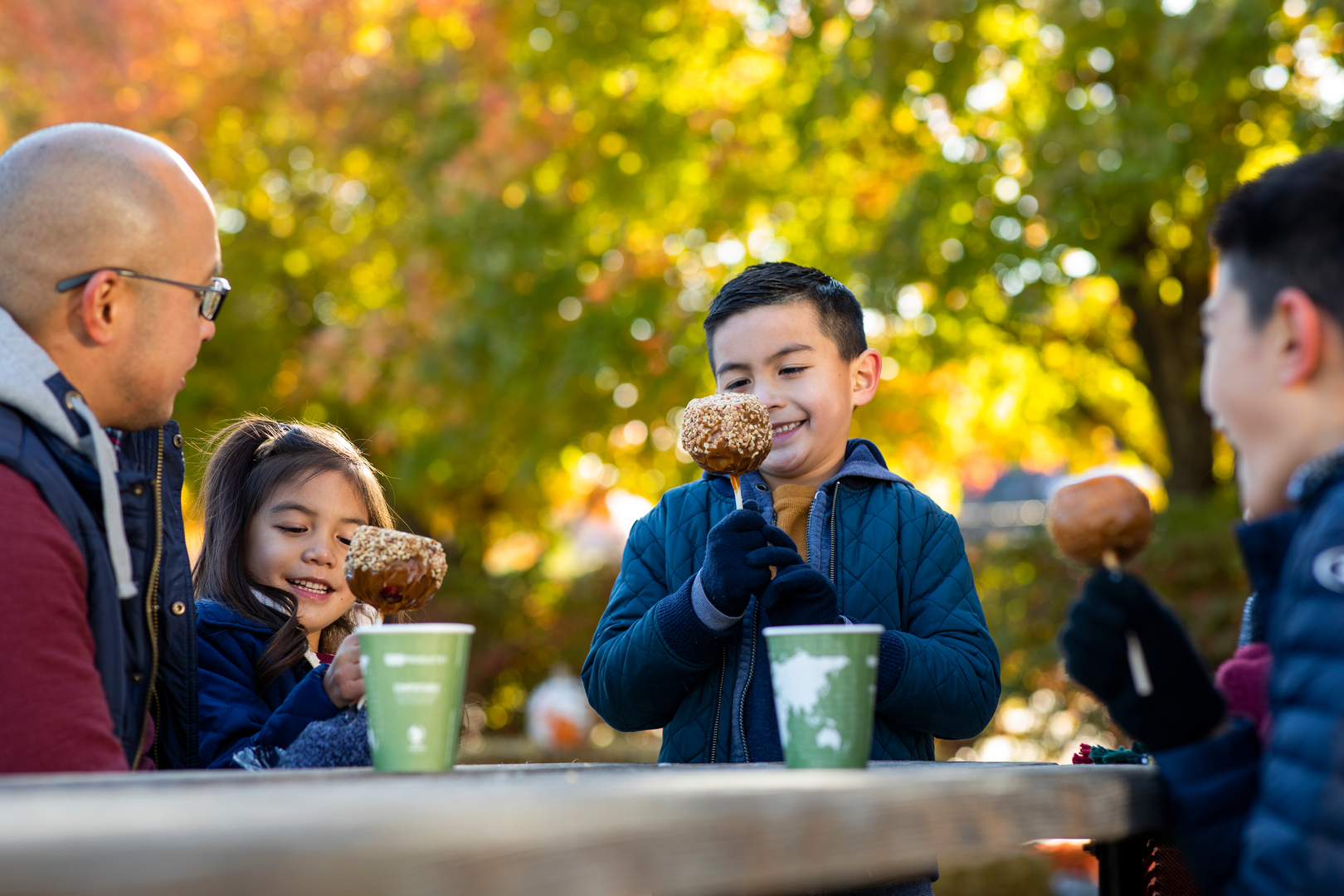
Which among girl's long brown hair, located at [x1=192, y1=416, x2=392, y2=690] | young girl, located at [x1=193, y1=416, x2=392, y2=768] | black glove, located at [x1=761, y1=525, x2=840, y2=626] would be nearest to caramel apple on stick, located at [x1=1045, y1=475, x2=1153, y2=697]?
black glove, located at [x1=761, y1=525, x2=840, y2=626]

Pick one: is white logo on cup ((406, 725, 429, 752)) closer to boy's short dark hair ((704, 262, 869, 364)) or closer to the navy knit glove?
the navy knit glove

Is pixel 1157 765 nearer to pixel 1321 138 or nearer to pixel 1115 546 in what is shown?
pixel 1115 546

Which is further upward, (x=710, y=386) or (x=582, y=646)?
(x=710, y=386)

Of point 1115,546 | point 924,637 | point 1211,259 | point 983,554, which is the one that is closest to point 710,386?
point 983,554

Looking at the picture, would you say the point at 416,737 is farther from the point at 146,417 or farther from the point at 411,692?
the point at 146,417

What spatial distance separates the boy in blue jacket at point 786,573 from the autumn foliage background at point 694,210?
4.89 m

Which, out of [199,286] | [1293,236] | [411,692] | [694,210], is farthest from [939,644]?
[694,210]

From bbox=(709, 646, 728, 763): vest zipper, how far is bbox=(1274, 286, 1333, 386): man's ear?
142cm

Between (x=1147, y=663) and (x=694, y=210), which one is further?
(x=694, y=210)

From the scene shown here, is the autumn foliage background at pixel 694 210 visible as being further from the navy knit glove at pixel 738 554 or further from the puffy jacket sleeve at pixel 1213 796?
the puffy jacket sleeve at pixel 1213 796

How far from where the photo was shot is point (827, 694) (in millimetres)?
1847

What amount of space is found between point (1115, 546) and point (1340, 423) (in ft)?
1.29

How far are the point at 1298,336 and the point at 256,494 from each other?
2619mm

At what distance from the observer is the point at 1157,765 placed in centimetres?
193
